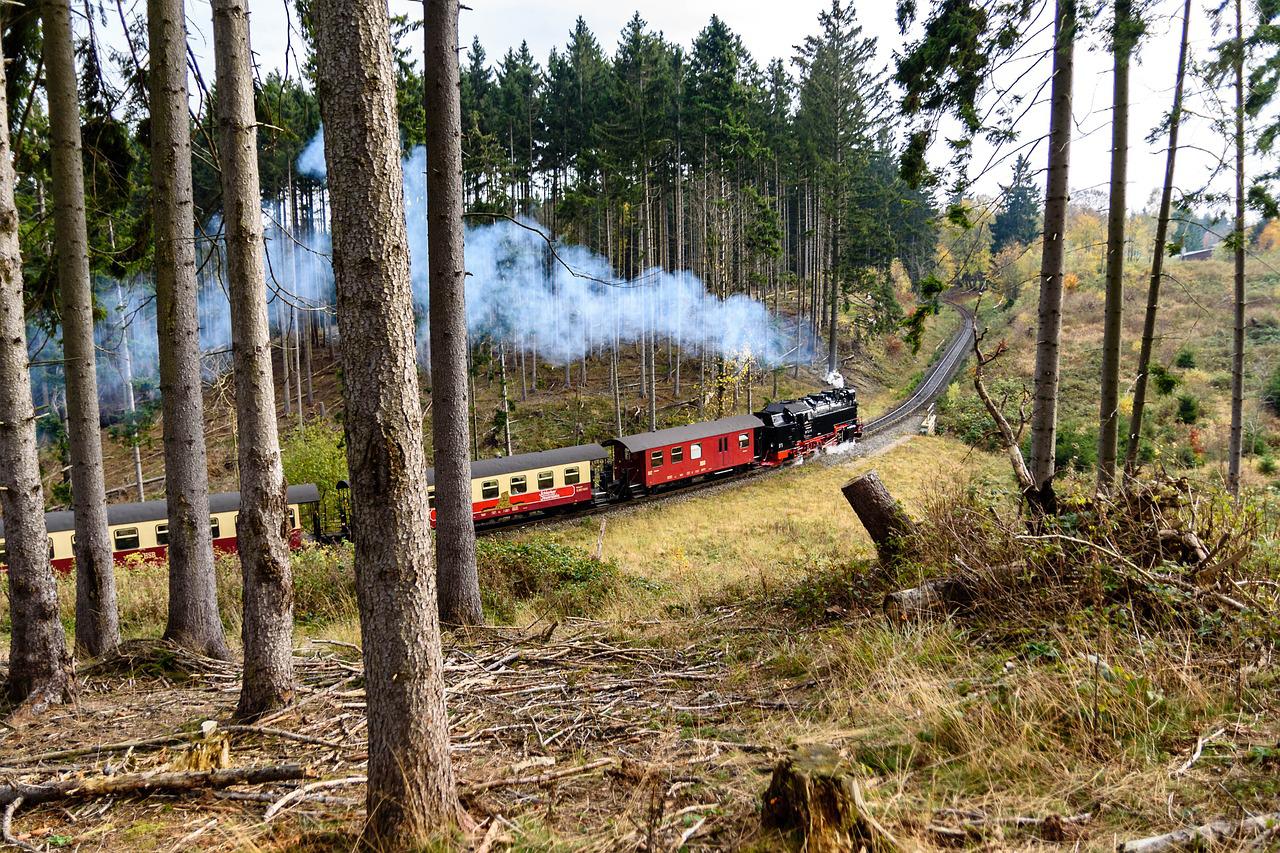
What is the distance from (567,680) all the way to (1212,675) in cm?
446

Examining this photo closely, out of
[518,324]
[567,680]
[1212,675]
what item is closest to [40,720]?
[567,680]

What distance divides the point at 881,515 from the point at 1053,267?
10.6 ft

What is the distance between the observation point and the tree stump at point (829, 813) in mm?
2791

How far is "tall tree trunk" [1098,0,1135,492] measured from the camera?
885 cm

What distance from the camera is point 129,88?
27.3ft

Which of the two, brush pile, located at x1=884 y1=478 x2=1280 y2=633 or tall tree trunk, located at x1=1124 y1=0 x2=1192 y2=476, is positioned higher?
tall tree trunk, located at x1=1124 y1=0 x2=1192 y2=476

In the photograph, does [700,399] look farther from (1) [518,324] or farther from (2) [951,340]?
(2) [951,340]

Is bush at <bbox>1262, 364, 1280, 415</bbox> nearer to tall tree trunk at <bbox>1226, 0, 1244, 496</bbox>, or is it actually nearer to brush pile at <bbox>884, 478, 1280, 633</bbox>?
tall tree trunk at <bbox>1226, 0, 1244, 496</bbox>

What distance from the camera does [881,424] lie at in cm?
3347

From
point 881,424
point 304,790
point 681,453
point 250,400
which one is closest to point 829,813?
point 304,790

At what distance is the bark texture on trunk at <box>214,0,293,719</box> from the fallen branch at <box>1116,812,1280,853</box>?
208 inches

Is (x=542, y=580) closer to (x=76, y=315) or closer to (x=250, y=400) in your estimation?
(x=250, y=400)

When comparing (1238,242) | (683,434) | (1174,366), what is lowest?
(683,434)

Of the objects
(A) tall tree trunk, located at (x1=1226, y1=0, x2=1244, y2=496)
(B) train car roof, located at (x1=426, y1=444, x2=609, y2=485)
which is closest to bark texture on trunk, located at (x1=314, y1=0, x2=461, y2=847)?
(A) tall tree trunk, located at (x1=1226, y1=0, x2=1244, y2=496)
